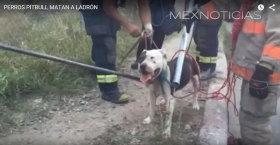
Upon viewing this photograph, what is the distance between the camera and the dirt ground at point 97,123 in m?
2.41

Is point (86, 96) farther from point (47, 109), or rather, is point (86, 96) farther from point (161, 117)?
point (161, 117)

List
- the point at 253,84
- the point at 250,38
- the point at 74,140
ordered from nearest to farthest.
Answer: the point at 253,84 → the point at 250,38 → the point at 74,140

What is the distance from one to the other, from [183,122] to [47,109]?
2.58 ft

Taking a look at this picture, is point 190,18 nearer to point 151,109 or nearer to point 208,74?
point 151,109

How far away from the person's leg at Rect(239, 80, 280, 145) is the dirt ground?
0.92ft

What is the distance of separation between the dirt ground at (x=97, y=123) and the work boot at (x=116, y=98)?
3 cm

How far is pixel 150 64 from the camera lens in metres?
2.23

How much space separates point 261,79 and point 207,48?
1.16 meters

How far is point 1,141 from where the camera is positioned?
2.38 metres

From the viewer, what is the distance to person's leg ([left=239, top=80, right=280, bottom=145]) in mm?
2274

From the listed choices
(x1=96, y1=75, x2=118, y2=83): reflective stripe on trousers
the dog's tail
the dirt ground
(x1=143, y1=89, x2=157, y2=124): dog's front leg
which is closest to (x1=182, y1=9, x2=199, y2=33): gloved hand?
the dog's tail

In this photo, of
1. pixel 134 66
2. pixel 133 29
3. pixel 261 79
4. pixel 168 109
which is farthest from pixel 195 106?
pixel 261 79

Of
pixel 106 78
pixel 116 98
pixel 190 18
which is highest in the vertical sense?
pixel 190 18

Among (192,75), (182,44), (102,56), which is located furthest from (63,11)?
(192,75)
